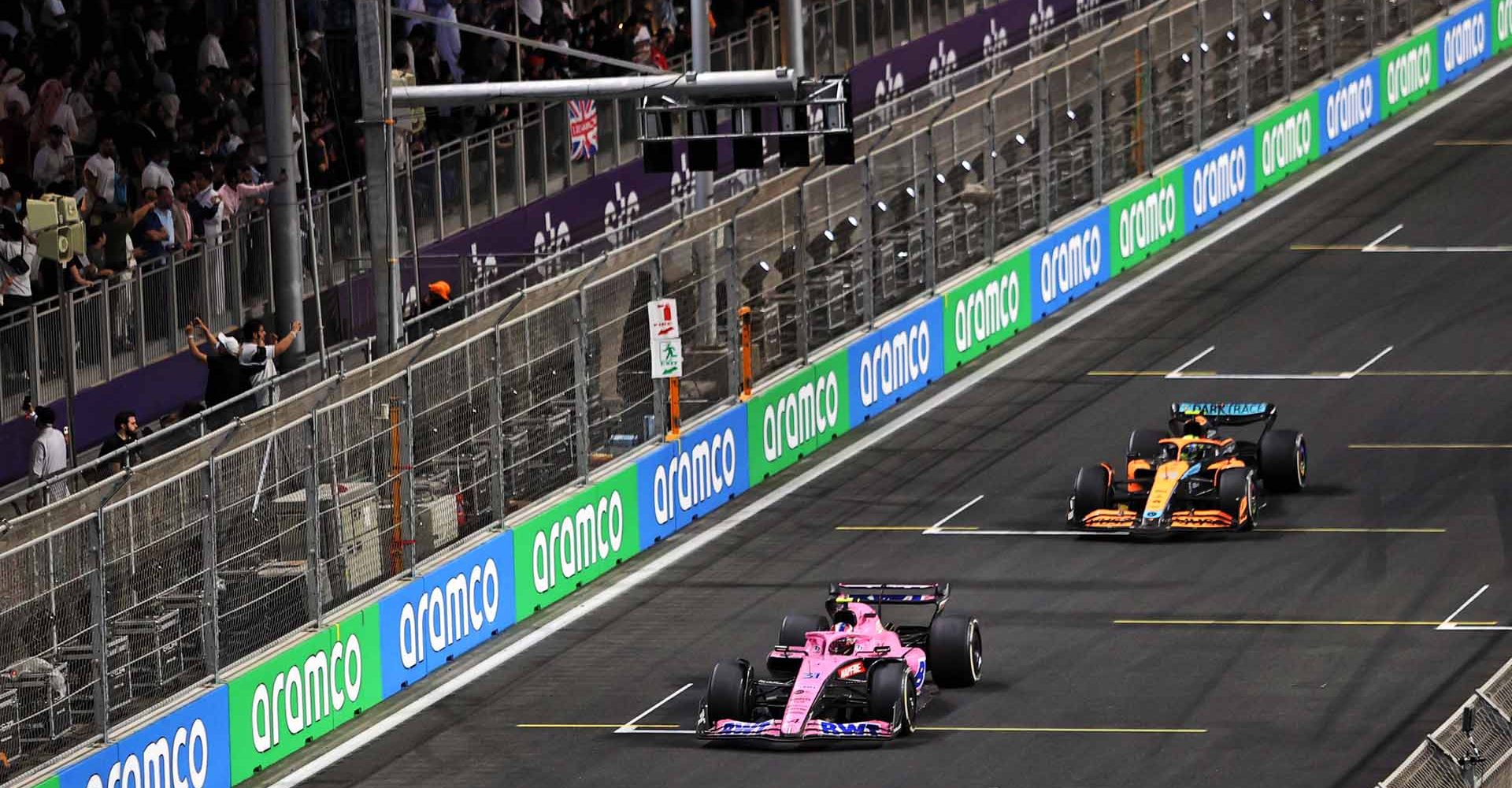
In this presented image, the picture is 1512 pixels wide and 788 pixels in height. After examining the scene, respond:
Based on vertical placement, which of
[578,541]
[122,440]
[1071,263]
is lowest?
[578,541]

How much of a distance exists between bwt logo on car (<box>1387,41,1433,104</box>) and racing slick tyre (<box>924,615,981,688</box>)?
2333 cm

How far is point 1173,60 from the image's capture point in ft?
120

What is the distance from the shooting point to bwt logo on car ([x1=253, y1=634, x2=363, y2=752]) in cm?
1980

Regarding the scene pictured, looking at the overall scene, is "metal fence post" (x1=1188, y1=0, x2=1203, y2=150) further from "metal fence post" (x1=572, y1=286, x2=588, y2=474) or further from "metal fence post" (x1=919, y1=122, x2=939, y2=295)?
"metal fence post" (x1=572, y1=286, x2=588, y2=474)

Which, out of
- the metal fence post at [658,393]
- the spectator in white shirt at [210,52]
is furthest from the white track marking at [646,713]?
the spectator in white shirt at [210,52]

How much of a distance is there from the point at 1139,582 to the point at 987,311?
8864mm

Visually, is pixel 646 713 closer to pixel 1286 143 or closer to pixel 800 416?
pixel 800 416

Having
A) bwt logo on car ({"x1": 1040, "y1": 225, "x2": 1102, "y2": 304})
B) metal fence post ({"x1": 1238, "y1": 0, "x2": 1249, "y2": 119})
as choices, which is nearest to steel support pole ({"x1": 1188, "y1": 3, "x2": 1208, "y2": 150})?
metal fence post ({"x1": 1238, "y1": 0, "x2": 1249, "y2": 119})

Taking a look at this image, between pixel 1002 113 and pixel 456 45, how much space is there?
669 cm

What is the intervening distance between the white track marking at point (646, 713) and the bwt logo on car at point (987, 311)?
10897mm

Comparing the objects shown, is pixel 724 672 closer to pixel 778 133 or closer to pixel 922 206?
pixel 778 133

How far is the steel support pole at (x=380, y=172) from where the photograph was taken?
79.6ft

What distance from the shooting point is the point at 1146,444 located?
25828 millimetres

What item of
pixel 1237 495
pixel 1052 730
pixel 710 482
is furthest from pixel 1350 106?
pixel 1052 730
